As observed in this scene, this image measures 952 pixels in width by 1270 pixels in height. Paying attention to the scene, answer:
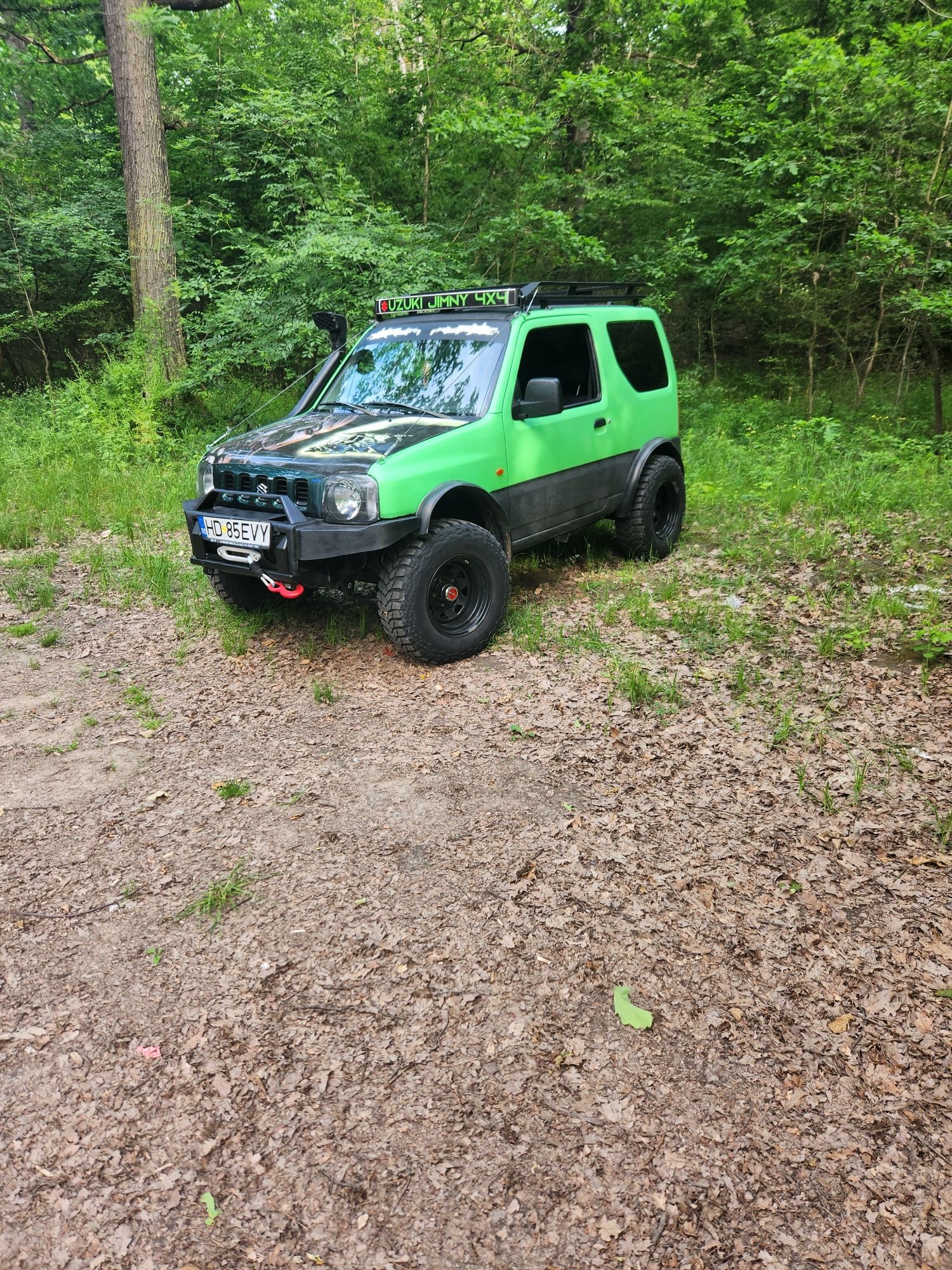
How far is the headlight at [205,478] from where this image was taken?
494 cm

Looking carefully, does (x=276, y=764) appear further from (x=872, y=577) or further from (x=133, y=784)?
(x=872, y=577)

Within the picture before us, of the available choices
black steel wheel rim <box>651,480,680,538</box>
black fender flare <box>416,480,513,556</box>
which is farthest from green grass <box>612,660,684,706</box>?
black steel wheel rim <box>651,480,680,538</box>

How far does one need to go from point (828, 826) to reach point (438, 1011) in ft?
6.14

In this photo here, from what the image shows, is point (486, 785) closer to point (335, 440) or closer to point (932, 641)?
point (335, 440)

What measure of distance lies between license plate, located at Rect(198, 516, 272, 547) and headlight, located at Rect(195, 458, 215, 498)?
274 mm

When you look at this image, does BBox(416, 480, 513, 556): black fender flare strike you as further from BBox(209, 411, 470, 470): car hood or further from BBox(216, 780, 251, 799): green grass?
BBox(216, 780, 251, 799): green grass

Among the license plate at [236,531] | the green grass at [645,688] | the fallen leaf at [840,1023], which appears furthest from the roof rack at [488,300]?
the fallen leaf at [840,1023]

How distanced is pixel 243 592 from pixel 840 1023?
441 cm

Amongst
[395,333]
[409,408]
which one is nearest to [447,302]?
[395,333]

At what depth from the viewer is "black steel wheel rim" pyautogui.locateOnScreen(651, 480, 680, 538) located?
6953mm

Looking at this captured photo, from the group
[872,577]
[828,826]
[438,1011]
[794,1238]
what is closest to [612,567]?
[872,577]

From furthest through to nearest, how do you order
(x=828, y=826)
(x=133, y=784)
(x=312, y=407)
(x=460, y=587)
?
(x=312, y=407), (x=460, y=587), (x=133, y=784), (x=828, y=826)

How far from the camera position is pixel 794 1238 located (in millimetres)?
1862

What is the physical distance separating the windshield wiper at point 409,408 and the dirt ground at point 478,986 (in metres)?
1.83
